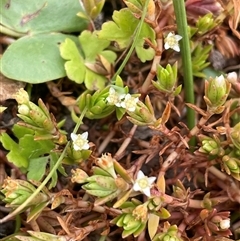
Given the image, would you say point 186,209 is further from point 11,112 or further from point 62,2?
point 62,2

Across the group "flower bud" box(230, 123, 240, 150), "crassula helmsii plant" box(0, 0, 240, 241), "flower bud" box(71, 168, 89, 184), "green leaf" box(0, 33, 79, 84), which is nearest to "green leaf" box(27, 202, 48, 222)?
"crassula helmsii plant" box(0, 0, 240, 241)

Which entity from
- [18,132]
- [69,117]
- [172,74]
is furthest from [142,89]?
[18,132]

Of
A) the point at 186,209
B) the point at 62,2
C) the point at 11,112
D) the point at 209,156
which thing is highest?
the point at 62,2

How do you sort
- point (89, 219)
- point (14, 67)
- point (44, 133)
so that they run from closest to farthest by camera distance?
point (44, 133), point (89, 219), point (14, 67)

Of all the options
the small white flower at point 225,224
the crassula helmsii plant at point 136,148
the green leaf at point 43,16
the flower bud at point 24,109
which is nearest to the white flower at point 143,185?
the crassula helmsii plant at point 136,148

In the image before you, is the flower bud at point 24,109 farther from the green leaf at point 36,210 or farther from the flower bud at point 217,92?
the flower bud at point 217,92

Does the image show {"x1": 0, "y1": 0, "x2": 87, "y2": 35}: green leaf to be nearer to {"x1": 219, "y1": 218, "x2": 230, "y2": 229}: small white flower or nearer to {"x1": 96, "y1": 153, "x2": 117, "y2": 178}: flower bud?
{"x1": 96, "y1": 153, "x2": 117, "y2": 178}: flower bud
